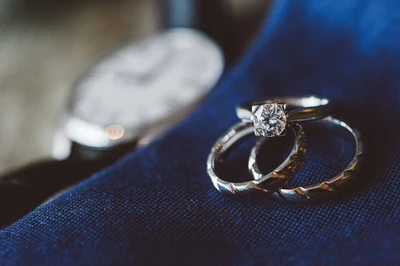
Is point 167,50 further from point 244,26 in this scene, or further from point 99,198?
point 99,198

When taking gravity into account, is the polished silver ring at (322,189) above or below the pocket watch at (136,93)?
below

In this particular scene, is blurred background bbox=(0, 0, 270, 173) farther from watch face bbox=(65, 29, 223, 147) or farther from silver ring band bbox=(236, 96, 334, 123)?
silver ring band bbox=(236, 96, 334, 123)

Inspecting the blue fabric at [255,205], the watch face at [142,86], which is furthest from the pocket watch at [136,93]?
the blue fabric at [255,205]

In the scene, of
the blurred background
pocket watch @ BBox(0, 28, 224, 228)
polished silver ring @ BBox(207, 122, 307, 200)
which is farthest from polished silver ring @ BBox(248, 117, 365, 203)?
the blurred background

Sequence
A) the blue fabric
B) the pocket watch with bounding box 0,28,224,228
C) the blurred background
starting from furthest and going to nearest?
the blurred background, the pocket watch with bounding box 0,28,224,228, the blue fabric

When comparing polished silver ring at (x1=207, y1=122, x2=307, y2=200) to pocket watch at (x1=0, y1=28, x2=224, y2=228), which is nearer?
polished silver ring at (x1=207, y1=122, x2=307, y2=200)

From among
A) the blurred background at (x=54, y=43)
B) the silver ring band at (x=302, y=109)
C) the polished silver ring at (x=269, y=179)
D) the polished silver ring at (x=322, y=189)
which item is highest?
the blurred background at (x=54, y=43)

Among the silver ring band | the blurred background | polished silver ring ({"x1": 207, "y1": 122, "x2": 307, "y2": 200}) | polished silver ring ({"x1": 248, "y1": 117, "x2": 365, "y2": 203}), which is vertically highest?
the blurred background

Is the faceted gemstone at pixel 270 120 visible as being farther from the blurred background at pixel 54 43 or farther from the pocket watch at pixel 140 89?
the blurred background at pixel 54 43
